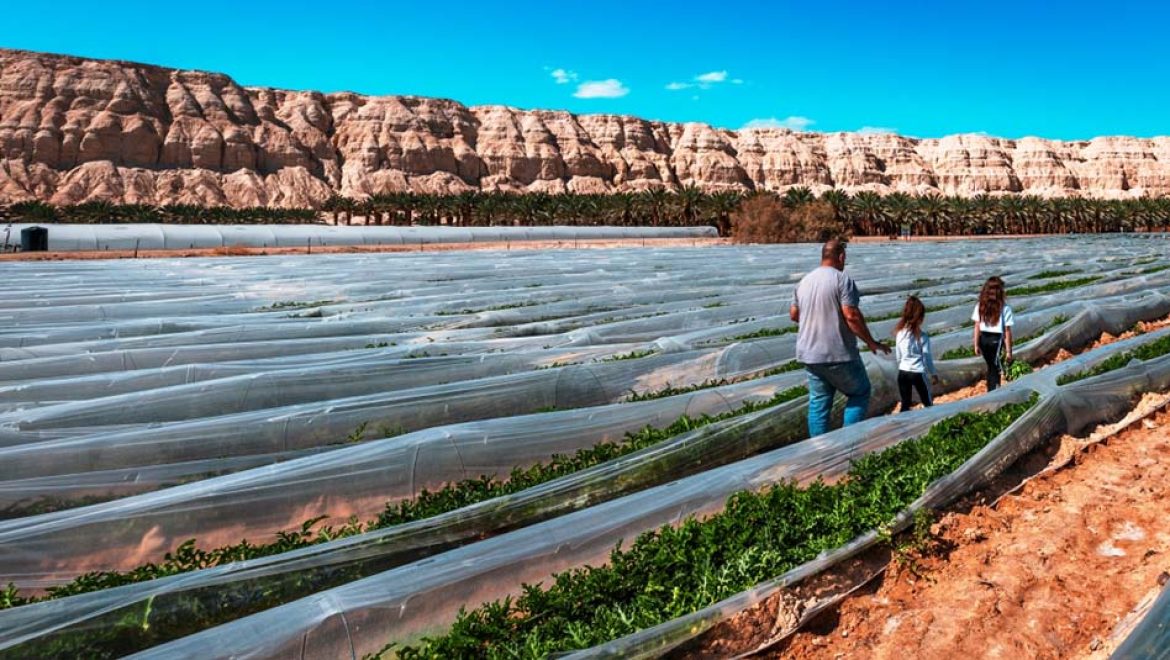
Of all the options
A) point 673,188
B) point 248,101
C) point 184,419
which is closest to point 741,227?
point 184,419

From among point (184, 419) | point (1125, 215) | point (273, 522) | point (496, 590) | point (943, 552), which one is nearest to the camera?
point (496, 590)

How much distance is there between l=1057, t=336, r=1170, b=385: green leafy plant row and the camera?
723cm

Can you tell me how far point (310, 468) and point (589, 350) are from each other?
4.71m

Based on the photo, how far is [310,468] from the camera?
4.84 metres

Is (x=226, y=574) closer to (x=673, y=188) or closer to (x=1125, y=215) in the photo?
(x=1125, y=215)

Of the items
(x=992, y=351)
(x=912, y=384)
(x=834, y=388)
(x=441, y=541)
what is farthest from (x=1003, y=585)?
(x=992, y=351)

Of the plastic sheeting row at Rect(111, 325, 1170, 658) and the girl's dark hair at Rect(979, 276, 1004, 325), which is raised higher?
the girl's dark hair at Rect(979, 276, 1004, 325)

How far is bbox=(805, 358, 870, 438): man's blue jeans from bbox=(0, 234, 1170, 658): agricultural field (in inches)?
8.8

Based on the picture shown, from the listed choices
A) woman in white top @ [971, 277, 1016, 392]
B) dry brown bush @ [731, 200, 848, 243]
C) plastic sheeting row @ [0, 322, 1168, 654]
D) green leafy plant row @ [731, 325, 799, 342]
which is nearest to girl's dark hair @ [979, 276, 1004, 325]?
woman in white top @ [971, 277, 1016, 392]

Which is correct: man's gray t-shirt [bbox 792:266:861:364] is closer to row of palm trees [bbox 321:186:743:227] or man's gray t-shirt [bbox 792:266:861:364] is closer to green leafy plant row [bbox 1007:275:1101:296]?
green leafy plant row [bbox 1007:275:1101:296]

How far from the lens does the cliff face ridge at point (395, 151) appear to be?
82.7 metres

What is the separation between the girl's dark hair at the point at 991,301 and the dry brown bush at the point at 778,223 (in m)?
43.0

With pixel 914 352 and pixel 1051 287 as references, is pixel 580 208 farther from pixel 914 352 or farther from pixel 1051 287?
pixel 914 352

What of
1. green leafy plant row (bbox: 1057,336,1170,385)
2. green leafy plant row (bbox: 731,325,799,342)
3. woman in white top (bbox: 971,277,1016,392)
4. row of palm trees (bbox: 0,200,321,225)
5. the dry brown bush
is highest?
the dry brown bush
